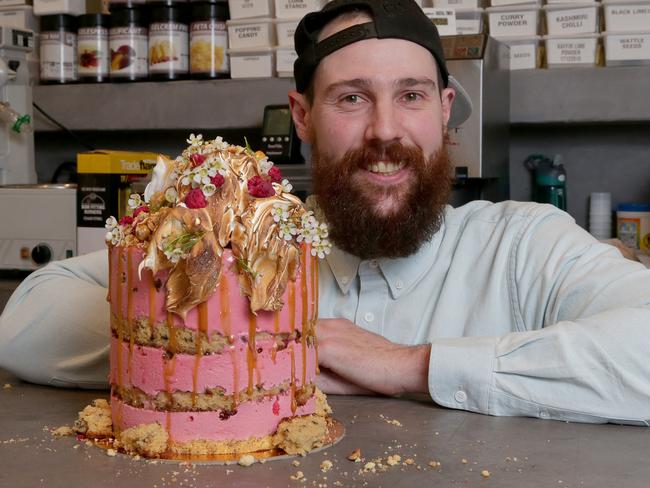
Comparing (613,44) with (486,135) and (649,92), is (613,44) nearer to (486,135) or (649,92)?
(649,92)

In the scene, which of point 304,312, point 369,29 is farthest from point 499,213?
point 304,312

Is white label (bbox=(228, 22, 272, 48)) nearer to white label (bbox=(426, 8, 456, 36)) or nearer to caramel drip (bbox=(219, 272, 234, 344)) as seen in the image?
white label (bbox=(426, 8, 456, 36))

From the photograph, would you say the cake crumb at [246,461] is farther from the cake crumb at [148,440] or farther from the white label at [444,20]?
the white label at [444,20]

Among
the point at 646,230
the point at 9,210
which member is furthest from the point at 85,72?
the point at 646,230

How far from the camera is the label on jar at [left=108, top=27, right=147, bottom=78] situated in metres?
2.90

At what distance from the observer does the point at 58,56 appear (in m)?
3.03

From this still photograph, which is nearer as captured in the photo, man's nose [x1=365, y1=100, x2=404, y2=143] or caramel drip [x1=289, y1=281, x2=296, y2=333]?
caramel drip [x1=289, y1=281, x2=296, y2=333]

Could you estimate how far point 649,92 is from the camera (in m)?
2.49

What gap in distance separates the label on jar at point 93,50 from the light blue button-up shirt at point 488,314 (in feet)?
5.13

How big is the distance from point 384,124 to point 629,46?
1300 mm

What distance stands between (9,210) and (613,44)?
1731 mm

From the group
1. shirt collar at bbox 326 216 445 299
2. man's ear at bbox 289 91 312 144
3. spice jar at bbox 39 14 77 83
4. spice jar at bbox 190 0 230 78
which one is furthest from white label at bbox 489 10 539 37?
spice jar at bbox 39 14 77 83

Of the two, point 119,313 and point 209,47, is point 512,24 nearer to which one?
point 209,47

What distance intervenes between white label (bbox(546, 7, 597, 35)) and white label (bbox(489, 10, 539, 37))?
49 mm
